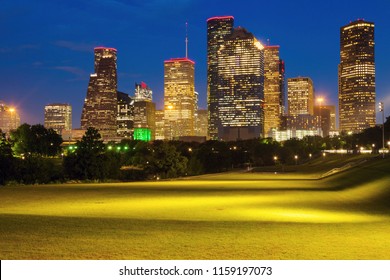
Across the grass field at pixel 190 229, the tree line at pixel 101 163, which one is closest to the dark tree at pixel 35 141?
the tree line at pixel 101 163

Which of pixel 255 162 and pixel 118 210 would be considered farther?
pixel 255 162

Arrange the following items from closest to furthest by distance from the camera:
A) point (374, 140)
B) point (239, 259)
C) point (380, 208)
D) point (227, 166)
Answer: point (239, 259) → point (380, 208) → point (227, 166) → point (374, 140)

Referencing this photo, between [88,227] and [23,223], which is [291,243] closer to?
[88,227]

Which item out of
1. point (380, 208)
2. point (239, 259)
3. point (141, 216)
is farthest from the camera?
point (380, 208)

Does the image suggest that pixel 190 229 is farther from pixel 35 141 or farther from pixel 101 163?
pixel 35 141

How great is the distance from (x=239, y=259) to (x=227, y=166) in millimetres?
93046

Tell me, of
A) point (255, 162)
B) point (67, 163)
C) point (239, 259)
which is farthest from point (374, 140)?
point (239, 259)

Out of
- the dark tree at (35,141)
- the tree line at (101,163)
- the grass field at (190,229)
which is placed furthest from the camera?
the dark tree at (35,141)

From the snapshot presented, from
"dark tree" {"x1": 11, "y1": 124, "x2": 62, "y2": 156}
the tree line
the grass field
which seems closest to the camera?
the grass field

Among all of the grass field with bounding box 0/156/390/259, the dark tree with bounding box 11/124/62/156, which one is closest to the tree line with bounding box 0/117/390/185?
the grass field with bounding box 0/156/390/259

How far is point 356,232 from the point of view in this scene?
55.4 feet

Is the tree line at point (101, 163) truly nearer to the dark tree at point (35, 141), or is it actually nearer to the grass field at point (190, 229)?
the grass field at point (190, 229)

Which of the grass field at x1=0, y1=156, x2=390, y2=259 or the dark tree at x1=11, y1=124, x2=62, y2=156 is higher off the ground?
the dark tree at x1=11, y1=124, x2=62, y2=156

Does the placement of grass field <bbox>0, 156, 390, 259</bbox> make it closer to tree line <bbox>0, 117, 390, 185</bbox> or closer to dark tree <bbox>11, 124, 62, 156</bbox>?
tree line <bbox>0, 117, 390, 185</bbox>
